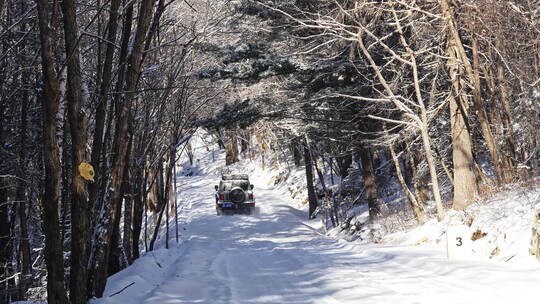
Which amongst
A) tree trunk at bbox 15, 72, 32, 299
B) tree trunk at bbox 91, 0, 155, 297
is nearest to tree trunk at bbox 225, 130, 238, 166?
tree trunk at bbox 15, 72, 32, 299

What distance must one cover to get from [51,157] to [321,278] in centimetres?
550

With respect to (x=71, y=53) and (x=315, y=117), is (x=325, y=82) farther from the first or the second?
(x=71, y=53)

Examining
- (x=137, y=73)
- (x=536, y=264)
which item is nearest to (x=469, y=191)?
(x=536, y=264)

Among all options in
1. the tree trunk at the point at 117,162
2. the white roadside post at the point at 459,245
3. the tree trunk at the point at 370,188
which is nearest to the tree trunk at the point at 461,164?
the white roadside post at the point at 459,245

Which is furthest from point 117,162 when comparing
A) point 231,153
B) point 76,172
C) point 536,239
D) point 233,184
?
point 231,153

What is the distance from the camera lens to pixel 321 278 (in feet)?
30.9

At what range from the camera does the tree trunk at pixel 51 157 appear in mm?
5676

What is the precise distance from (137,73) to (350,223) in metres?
16.0

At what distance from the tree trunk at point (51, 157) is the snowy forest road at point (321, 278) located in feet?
5.94

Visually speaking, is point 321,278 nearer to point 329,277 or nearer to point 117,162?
point 329,277

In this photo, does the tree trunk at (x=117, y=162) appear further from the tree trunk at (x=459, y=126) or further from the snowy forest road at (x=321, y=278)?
the tree trunk at (x=459, y=126)

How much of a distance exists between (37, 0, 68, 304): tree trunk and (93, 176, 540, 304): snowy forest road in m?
1.81

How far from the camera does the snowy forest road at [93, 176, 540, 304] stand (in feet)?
22.2

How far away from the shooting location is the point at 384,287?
25.1 ft
